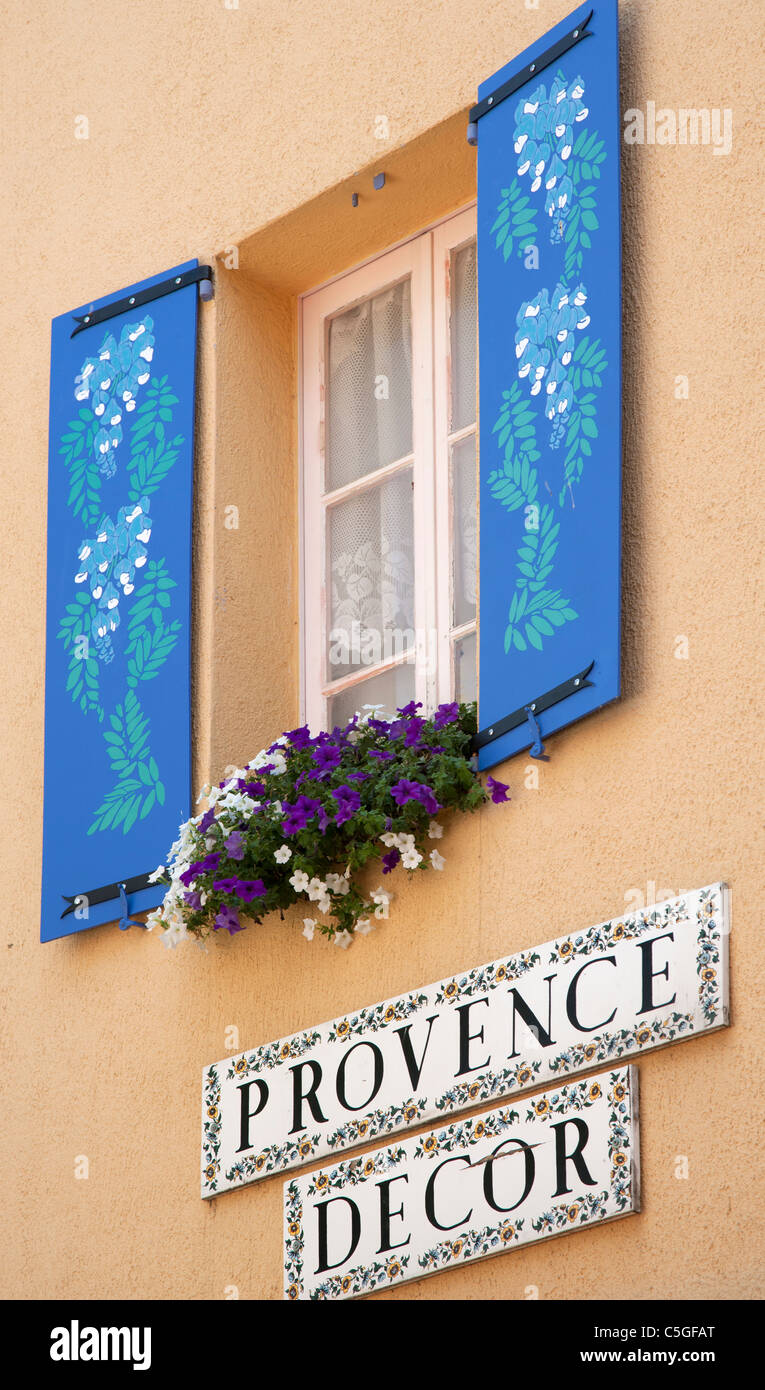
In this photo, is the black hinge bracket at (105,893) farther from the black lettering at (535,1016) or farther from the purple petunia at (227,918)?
the black lettering at (535,1016)

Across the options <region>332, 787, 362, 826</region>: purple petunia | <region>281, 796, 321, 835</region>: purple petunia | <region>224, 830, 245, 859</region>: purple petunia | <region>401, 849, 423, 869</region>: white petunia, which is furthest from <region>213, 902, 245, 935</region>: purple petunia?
<region>401, 849, 423, 869</region>: white petunia

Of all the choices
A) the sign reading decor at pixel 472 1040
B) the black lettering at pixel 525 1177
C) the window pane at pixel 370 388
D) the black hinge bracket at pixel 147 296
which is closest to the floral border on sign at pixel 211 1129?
the sign reading decor at pixel 472 1040

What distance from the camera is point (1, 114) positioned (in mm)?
6684

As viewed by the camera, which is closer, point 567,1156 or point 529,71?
point 567,1156

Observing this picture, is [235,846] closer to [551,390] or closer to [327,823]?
[327,823]

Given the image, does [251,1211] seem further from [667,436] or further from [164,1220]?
[667,436]

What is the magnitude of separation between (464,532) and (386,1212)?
174 centimetres

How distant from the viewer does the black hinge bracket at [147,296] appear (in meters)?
5.83

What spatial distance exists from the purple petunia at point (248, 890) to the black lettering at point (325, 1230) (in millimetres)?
700

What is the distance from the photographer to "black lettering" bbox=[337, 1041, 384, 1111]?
475 cm

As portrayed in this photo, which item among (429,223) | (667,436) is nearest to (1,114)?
(429,223)

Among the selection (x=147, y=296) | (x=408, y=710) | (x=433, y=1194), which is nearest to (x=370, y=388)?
(x=147, y=296)

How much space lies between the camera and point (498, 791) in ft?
15.4

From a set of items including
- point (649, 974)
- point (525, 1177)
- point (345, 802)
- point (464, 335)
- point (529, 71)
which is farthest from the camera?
point (464, 335)
